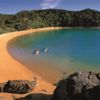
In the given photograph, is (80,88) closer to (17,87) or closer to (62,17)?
(17,87)

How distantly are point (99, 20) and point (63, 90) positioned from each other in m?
105

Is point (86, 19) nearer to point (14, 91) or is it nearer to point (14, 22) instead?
point (14, 22)

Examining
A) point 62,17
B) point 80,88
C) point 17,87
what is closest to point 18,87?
point 17,87

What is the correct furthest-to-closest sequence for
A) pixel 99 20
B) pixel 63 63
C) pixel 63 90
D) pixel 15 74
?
pixel 99 20 < pixel 63 63 < pixel 15 74 < pixel 63 90

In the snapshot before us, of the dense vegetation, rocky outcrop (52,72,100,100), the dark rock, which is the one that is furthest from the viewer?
the dense vegetation

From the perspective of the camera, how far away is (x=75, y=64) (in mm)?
26344

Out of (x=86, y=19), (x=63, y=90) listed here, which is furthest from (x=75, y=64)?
(x=86, y=19)

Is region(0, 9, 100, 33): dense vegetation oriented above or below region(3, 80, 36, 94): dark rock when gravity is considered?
above

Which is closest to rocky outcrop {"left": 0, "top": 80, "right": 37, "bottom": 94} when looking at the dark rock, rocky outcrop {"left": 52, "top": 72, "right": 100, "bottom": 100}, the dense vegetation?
the dark rock

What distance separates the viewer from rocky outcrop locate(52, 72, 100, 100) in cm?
933

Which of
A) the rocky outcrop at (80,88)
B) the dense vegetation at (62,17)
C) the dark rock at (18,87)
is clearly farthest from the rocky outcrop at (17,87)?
the dense vegetation at (62,17)

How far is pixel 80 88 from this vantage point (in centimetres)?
960

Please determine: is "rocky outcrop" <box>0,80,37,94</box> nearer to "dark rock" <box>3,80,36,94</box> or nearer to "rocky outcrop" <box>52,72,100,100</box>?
"dark rock" <box>3,80,36,94</box>

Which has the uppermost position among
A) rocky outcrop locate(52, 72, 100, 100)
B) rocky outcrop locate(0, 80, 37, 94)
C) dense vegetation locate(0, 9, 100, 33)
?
dense vegetation locate(0, 9, 100, 33)
